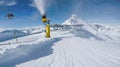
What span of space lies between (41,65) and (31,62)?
0.68 m

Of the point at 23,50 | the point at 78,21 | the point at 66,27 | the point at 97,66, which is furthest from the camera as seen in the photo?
the point at 78,21

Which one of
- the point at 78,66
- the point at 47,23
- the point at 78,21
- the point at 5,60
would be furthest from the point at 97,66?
the point at 78,21

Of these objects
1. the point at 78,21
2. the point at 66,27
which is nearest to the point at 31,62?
the point at 66,27

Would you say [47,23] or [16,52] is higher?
[47,23]

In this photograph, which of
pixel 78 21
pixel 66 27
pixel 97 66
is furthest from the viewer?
pixel 78 21

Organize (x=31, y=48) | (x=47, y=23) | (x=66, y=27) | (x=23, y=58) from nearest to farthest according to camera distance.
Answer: (x=23, y=58), (x=31, y=48), (x=47, y=23), (x=66, y=27)

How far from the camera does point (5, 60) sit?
24.6ft

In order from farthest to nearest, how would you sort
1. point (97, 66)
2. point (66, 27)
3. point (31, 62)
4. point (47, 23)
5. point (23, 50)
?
point (66, 27) < point (47, 23) < point (23, 50) < point (31, 62) < point (97, 66)

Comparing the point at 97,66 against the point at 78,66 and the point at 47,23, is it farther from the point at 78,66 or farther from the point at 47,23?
the point at 47,23

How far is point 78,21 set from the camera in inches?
6713

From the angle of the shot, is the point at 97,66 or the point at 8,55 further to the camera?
the point at 8,55

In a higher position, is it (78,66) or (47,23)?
(47,23)

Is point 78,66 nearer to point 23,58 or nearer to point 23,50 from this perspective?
point 23,58

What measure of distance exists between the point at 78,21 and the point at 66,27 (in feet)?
452
